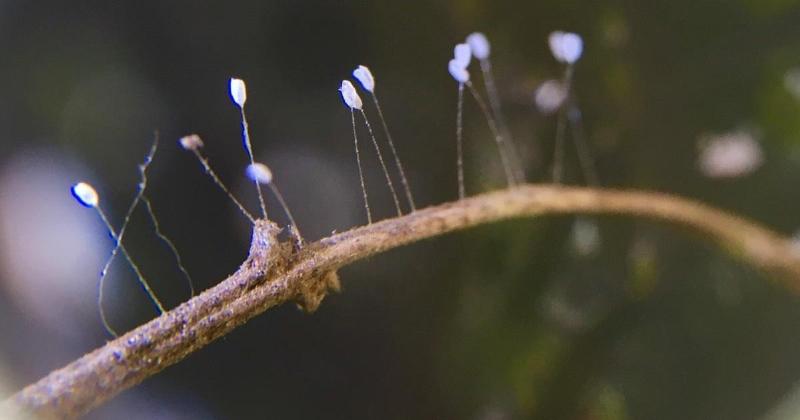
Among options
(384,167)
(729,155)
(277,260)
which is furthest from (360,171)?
(729,155)

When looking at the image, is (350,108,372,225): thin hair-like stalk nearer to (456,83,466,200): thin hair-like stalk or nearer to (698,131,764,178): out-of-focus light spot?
(456,83,466,200): thin hair-like stalk

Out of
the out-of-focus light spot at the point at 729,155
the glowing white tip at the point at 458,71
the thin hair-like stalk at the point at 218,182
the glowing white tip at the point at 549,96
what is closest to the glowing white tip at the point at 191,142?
the thin hair-like stalk at the point at 218,182

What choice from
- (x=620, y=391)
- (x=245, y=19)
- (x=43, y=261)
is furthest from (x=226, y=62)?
(x=620, y=391)

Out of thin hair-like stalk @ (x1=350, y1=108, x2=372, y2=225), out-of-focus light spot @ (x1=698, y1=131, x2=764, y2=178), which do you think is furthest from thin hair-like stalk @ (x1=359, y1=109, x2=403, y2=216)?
out-of-focus light spot @ (x1=698, y1=131, x2=764, y2=178)

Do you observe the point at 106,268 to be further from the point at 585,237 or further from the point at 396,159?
the point at 585,237

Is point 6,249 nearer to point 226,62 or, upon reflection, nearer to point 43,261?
point 43,261

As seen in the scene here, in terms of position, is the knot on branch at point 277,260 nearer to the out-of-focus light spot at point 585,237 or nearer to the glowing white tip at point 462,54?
the glowing white tip at point 462,54

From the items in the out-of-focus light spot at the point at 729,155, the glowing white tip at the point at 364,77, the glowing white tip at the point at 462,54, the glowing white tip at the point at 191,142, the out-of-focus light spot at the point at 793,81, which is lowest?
the out-of-focus light spot at the point at 729,155
